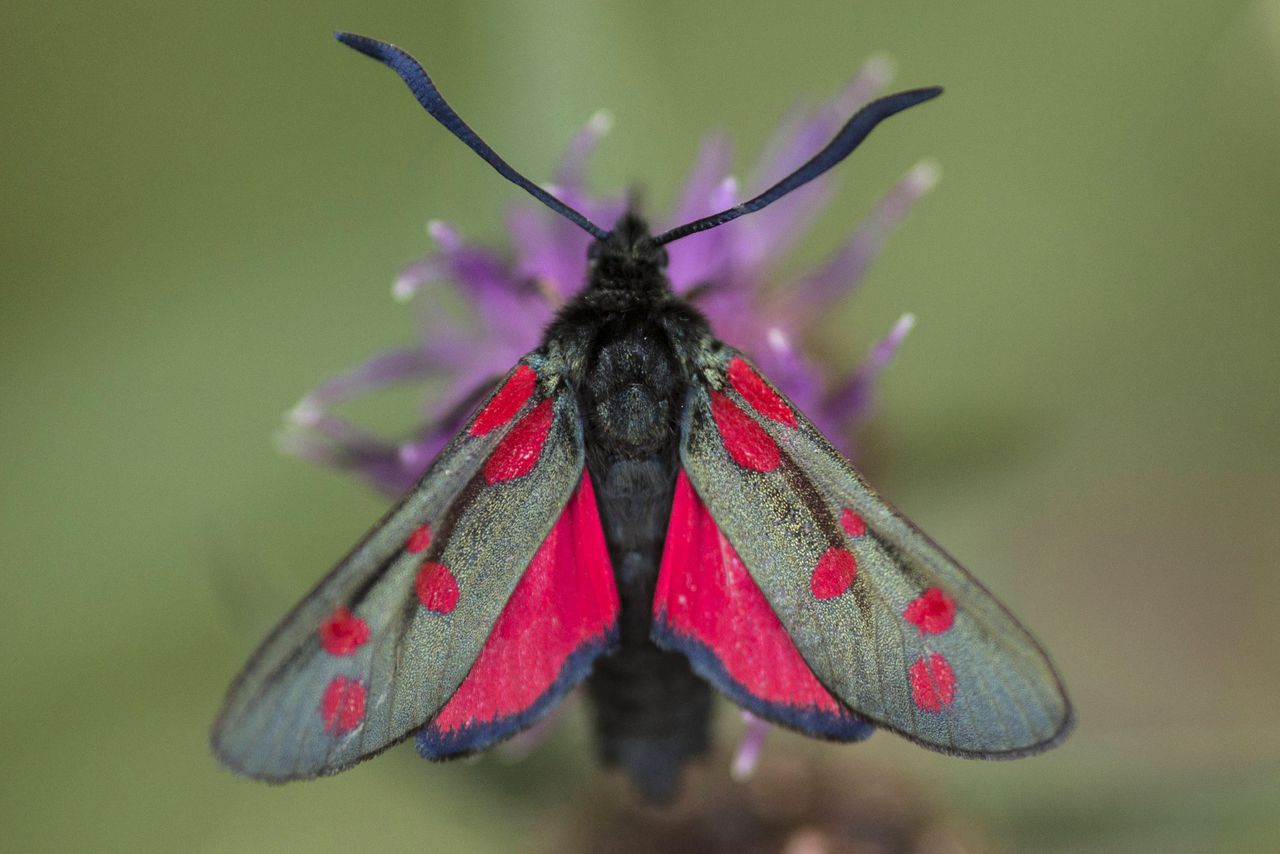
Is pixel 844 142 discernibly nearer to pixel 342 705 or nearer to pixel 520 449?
pixel 520 449

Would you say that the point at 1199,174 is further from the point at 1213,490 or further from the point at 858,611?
the point at 858,611

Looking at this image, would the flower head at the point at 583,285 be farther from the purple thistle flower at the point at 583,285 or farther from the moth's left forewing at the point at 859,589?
the moth's left forewing at the point at 859,589

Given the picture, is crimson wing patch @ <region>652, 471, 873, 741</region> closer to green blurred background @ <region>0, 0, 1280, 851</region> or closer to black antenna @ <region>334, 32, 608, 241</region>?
black antenna @ <region>334, 32, 608, 241</region>

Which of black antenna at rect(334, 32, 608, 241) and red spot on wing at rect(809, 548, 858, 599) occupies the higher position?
black antenna at rect(334, 32, 608, 241)

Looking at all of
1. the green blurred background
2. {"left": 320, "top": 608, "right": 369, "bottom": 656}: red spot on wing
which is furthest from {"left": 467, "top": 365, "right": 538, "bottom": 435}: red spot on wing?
the green blurred background

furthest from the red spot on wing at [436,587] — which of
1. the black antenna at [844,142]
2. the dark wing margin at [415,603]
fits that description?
the black antenna at [844,142]

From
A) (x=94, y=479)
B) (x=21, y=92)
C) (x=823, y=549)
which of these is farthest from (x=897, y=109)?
(x=21, y=92)

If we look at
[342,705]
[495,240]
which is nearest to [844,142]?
[342,705]
